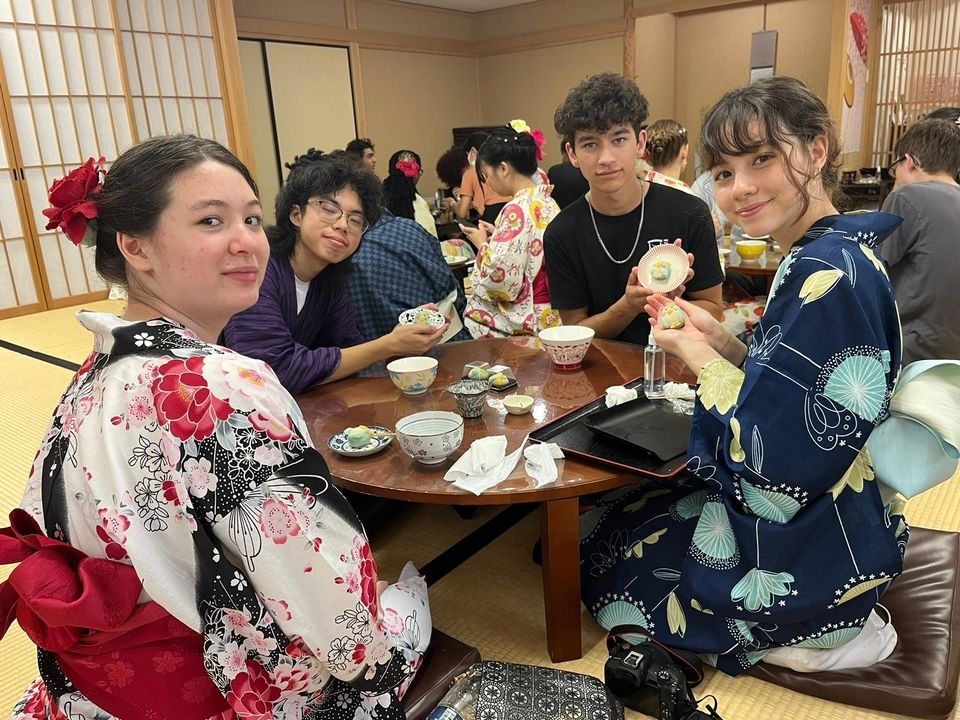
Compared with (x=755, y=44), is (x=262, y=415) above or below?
below

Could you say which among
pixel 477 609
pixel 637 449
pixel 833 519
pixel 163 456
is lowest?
pixel 477 609

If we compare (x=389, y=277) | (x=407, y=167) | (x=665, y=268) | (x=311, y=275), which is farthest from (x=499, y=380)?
(x=407, y=167)

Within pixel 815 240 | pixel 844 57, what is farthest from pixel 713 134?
pixel 844 57

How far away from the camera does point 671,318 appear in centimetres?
167

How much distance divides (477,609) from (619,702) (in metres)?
0.58

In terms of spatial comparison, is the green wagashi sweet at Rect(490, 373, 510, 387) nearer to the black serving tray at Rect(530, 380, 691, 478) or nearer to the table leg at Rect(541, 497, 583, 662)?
the black serving tray at Rect(530, 380, 691, 478)

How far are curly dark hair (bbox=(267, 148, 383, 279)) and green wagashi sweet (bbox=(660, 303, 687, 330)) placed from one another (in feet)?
3.45

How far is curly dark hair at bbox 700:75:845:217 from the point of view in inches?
56.7

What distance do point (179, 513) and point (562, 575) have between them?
986mm

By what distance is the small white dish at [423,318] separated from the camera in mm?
2223

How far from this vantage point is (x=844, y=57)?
643 centimetres

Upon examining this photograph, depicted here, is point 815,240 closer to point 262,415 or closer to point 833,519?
point 833,519

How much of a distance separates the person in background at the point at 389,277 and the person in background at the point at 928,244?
2.06m

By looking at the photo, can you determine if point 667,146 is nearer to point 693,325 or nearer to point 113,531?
point 693,325
